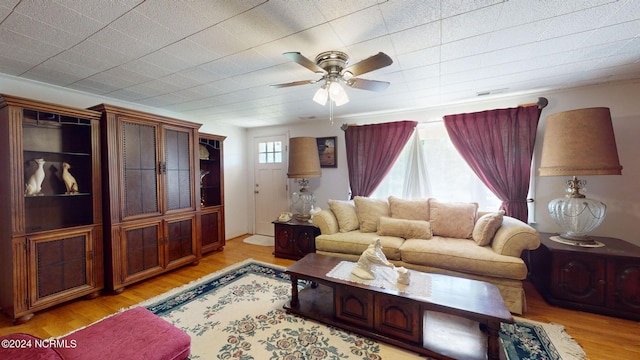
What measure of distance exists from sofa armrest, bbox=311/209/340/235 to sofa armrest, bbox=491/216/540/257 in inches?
69.7

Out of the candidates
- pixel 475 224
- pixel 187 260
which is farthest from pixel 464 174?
pixel 187 260

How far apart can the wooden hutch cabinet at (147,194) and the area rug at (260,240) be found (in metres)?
1.13

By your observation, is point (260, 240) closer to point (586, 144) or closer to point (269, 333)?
point (269, 333)

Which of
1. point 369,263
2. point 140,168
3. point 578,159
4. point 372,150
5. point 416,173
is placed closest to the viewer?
point 369,263

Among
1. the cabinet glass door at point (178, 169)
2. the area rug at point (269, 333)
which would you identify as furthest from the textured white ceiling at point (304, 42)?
the area rug at point (269, 333)

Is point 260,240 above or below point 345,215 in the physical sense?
below

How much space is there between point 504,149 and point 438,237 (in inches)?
56.9

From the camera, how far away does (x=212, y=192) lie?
4297 mm

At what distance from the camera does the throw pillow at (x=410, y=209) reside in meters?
3.20

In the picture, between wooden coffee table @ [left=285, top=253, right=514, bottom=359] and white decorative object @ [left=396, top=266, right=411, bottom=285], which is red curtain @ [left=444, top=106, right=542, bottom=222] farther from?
white decorative object @ [left=396, top=266, right=411, bottom=285]

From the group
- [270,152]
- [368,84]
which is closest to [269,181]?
[270,152]

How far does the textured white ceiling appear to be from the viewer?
4.71 feet

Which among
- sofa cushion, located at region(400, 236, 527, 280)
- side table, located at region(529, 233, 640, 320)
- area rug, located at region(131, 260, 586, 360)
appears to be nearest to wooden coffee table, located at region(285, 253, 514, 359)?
area rug, located at region(131, 260, 586, 360)

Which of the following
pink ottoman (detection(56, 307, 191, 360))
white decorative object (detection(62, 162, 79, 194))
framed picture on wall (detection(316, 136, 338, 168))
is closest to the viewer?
pink ottoman (detection(56, 307, 191, 360))
